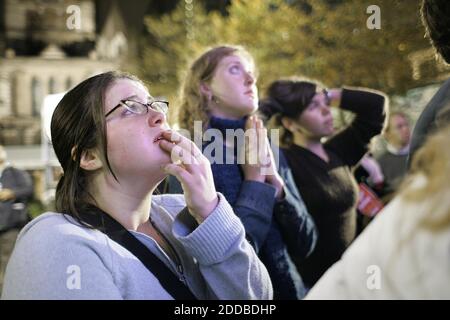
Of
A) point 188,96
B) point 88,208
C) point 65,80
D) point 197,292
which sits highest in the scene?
point 188,96

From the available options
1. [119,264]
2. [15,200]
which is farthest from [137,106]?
[15,200]

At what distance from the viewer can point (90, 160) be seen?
1333mm

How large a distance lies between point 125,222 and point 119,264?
17 centimetres

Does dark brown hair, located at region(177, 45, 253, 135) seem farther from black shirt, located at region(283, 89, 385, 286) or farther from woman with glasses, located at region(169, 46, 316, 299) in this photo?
black shirt, located at region(283, 89, 385, 286)

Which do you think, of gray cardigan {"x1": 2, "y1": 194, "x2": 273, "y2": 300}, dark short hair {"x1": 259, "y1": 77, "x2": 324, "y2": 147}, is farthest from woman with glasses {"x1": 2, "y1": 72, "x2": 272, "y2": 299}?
dark short hair {"x1": 259, "y1": 77, "x2": 324, "y2": 147}

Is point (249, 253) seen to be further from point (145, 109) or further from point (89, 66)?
point (89, 66)

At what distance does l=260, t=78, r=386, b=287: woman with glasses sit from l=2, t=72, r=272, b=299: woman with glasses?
1003 millimetres

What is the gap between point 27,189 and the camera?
427 cm

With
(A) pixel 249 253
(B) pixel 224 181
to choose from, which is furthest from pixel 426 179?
(B) pixel 224 181

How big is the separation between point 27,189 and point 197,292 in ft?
10.8

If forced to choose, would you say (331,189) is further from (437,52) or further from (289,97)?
(437,52)

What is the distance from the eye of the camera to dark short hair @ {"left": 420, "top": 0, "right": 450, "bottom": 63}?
1.34m

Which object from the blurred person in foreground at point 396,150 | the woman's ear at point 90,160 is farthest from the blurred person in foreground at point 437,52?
the blurred person in foreground at point 396,150

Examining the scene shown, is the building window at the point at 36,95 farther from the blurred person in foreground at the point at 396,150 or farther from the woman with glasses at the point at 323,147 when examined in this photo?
the woman with glasses at the point at 323,147
